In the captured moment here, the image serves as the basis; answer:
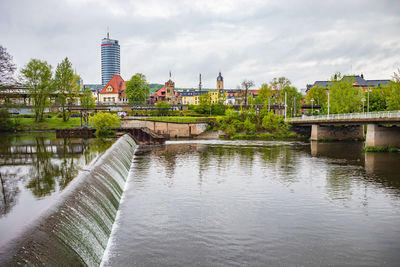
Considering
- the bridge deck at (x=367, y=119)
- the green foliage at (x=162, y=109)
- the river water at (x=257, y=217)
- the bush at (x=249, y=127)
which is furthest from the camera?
the green foliage at (x=162, y=109)

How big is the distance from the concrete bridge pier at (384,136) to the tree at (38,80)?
72579 mm

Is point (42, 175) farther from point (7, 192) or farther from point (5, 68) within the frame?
point (5, 68)

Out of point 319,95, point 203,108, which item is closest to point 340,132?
point 203,108

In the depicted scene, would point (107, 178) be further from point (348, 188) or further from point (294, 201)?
point (348, 188)

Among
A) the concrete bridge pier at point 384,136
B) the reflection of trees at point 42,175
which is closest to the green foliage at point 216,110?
the concrete bridge pier at point 384,136

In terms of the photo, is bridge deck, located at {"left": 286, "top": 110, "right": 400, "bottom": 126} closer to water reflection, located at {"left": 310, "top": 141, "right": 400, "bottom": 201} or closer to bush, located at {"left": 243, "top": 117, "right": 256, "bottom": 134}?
water reflection, located at {"left": 310, "top": 141, "right": 400, "bottom": 201}

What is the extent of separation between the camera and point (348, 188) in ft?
90.6

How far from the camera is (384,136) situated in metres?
51.9

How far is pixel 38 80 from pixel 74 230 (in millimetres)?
83774

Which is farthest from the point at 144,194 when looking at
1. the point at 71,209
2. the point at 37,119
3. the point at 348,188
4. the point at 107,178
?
the point at 37,119

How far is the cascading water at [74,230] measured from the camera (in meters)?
11.1

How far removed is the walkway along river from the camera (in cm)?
1462

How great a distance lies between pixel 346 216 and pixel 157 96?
16835 cm

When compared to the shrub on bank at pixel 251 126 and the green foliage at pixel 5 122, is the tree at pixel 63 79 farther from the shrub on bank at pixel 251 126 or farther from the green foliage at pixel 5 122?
the shrub on bank at pixel 251 126
